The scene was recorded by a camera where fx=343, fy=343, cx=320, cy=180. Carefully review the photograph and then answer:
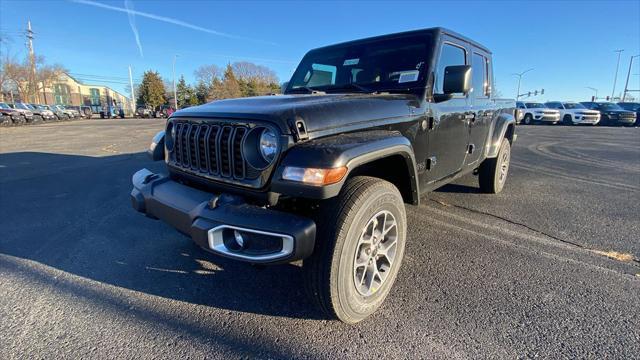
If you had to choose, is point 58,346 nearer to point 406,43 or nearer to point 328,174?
point 328,174

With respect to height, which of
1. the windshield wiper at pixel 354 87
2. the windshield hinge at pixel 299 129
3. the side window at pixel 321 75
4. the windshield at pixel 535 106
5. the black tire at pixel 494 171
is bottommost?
the black tire at pixel 494 171

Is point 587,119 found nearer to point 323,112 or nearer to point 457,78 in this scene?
point 457,78

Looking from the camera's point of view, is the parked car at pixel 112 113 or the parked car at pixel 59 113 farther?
the parked car at pixel 112 113

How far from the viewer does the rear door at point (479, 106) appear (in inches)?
156

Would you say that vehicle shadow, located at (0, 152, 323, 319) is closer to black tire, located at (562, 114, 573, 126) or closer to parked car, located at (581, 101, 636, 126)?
black tire, located at (562, 114, 573, 126)

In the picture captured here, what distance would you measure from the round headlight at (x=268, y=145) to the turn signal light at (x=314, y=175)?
19cm

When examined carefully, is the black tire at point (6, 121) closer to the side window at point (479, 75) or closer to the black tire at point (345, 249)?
the side window at point (479, 75)

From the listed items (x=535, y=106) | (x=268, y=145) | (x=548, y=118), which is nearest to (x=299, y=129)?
(x=268, y=145)

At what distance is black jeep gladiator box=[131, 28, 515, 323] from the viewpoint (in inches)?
73.9

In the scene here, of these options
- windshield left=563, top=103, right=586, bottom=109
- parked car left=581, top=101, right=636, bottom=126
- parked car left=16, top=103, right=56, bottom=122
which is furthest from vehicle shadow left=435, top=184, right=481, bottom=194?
parked car left=16, top=103, right=56, bottom=122

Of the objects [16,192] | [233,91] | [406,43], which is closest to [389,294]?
[406,43]

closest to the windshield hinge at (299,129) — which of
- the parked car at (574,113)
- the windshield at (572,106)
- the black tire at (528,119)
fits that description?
the black tire at (528,119)

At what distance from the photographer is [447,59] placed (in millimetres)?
3359

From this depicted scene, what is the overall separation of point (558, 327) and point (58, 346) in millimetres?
3012
